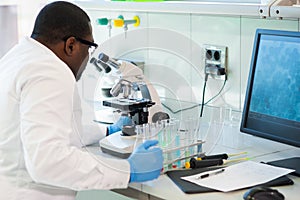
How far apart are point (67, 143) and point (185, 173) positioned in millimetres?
367

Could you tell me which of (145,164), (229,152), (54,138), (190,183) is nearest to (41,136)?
Result: (54,138)

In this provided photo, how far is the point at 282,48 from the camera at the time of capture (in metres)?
1.81

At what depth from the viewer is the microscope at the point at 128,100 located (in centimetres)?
185

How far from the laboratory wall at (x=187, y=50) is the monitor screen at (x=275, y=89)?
0.25 m

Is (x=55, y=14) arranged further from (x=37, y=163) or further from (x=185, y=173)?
(x=185, y=173)

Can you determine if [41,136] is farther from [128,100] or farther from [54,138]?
[128,100]

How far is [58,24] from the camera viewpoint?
165cm

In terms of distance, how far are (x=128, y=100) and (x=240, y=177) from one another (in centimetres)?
51

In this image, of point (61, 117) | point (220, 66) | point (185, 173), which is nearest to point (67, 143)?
point (61, 117)

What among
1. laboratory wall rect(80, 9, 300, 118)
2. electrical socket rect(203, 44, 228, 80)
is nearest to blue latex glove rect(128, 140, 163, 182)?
laboratory wall rect(80, 9, 300, 118)

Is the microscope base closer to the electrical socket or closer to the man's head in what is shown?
the man's head

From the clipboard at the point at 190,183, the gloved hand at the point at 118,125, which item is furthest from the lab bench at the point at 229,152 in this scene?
the gloved hand at the point at 118,125

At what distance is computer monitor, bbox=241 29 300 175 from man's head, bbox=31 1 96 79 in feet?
1.92

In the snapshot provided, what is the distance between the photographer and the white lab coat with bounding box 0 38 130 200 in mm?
1474
